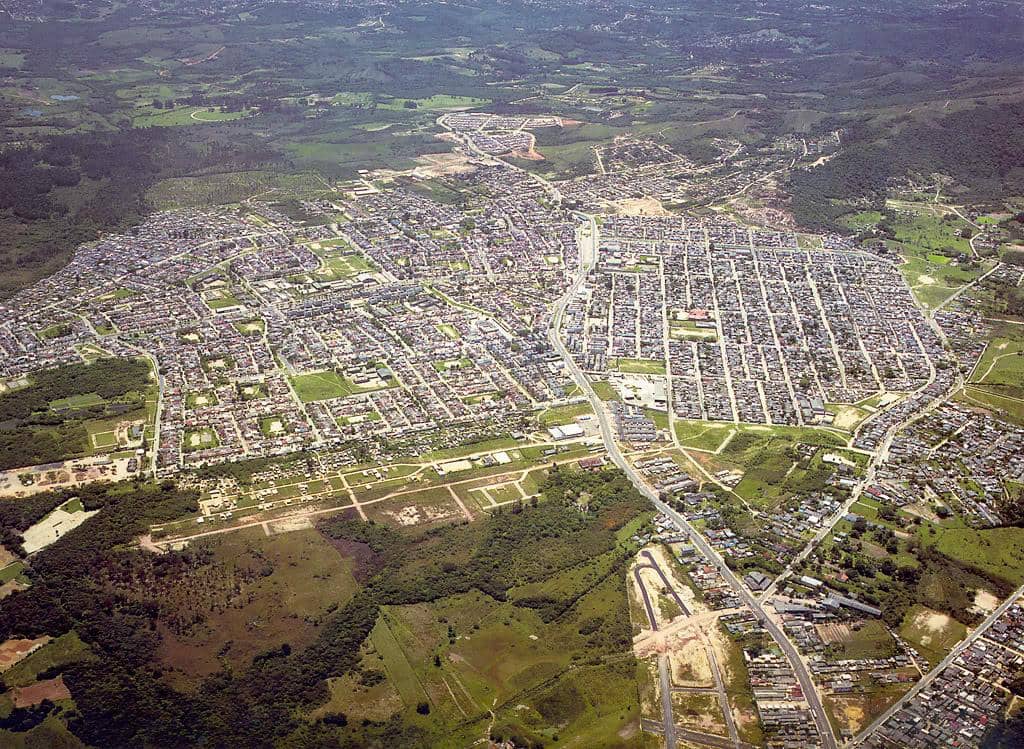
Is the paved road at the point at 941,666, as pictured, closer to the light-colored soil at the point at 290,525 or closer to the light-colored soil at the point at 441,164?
the light-colored soil at the point at 290,525

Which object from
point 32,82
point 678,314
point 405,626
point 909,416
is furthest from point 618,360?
point 32,82

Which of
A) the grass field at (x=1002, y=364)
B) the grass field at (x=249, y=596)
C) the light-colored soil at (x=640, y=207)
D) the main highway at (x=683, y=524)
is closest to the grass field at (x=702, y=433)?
the main highway at (x=683, y=524)

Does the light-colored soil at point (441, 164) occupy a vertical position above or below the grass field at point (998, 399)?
below

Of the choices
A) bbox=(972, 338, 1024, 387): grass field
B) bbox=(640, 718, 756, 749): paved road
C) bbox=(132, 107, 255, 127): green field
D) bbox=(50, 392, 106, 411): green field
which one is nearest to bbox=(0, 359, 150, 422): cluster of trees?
bbox=(50, 392, 106, 411): green field

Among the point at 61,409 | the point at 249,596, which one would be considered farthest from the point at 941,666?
the point at 61,409

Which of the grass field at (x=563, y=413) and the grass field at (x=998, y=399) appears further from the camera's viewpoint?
the grass field at (x=998, y=399)

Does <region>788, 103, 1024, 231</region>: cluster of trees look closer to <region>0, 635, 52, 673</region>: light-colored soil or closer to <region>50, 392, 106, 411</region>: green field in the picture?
<region>50, 392, 106, 411</region>: green field
